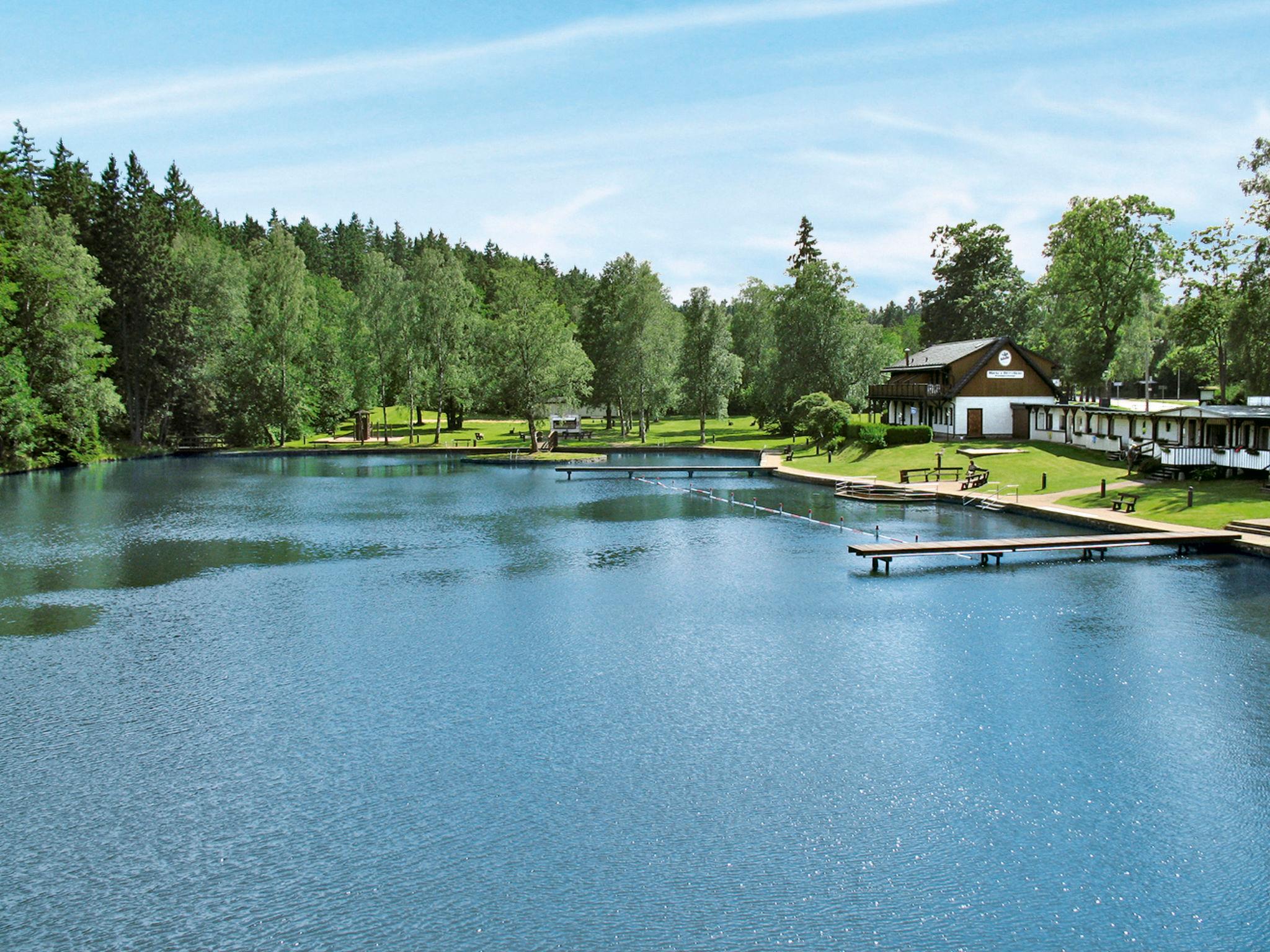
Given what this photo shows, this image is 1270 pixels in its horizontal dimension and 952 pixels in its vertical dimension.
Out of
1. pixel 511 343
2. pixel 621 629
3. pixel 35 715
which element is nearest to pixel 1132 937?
pixel 621 629

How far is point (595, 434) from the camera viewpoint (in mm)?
116750

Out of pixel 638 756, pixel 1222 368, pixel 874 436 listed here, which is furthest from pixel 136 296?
pixel 1222 368

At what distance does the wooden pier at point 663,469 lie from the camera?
77.9m

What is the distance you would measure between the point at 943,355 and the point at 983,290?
2801 centimetres

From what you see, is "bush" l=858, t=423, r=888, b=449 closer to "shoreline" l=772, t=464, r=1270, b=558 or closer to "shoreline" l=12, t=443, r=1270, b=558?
"shoreline" l=12, t=443, r=1270, b=558

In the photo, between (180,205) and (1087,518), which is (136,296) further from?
(1087,518)

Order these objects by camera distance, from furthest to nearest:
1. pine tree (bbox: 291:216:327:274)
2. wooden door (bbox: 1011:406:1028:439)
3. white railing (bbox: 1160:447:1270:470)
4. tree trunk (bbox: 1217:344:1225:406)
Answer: pine tree (bbox: 291:216:327:274) → wooden door (bbox: 1011:406:1028:439) → tree trunk (bbox: 1217:344:1225:406) → white railing (bbox: 1160:447:1270:470)

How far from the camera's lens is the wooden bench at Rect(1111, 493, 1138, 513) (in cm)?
4931

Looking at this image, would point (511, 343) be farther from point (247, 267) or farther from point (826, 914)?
point (826, 914)

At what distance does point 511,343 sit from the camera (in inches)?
3794

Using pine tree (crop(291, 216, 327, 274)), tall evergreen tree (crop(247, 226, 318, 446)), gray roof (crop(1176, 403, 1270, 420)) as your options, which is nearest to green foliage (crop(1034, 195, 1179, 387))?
gray roof (crop(1176, 403, 1270, 420))

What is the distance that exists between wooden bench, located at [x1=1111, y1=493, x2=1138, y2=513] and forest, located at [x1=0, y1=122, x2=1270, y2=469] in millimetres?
26297

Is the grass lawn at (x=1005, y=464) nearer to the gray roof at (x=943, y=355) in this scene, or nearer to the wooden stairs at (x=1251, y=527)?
the gray roof at (x=943, y=355)

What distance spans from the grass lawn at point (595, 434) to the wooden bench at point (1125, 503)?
45632mm
